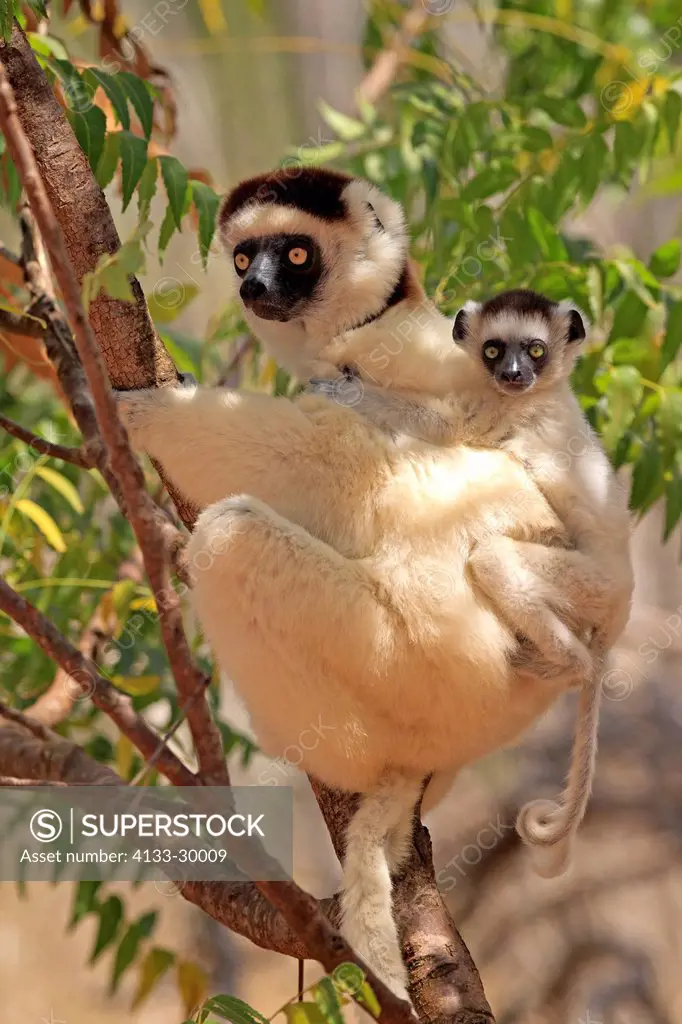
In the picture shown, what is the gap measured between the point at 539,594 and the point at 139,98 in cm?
198

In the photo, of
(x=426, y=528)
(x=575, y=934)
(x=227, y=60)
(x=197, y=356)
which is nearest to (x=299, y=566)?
(x=426, y=528)

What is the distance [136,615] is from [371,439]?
163 cm

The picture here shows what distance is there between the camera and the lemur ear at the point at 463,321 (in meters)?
3.30

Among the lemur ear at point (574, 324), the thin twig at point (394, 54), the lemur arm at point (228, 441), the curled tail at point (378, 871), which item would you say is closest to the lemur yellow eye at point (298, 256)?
the lemur arm at point (228, 441)

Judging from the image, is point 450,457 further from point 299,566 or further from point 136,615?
point 136,615

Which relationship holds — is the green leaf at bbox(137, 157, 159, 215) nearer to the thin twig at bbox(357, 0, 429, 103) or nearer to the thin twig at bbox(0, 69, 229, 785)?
the thin twig at bbox(0, 69, 229, 785)

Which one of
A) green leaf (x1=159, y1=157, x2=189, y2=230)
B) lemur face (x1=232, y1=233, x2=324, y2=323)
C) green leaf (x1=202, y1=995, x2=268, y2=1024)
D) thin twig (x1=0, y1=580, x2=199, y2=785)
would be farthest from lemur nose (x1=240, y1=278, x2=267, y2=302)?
green leaf (x1=202, y1=995, x2=268, y2=1024)

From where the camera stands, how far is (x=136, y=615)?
13.2 feet

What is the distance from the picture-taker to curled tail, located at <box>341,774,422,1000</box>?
2.48 metres

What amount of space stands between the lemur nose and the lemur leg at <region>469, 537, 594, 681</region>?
3.53ft

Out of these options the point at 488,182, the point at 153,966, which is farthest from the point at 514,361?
the point at 153,966

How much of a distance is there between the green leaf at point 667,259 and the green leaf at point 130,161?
1.87m

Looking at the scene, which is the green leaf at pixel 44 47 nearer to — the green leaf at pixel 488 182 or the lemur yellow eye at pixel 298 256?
the lemur yellow eye at pixel 298 256

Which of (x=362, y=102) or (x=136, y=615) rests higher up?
(x=362, y=102)
